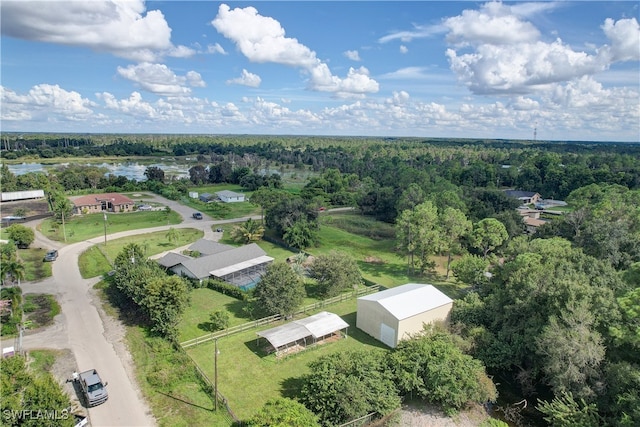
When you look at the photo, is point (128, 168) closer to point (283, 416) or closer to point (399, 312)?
point (399, 312)

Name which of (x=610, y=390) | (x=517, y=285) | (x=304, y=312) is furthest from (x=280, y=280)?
(x=610, y=390)

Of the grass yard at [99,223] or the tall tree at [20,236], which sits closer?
the tall tree at [20,236]

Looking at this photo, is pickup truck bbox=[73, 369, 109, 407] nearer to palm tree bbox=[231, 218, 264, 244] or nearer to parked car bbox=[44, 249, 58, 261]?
parked car bbox=[44, 249, 58, 261]

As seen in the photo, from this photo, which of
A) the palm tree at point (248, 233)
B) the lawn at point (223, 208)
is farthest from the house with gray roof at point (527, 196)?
the palm tree at point (248, 233)

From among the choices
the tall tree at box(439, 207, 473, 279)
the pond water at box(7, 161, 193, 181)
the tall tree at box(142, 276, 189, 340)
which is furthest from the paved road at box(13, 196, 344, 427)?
the pond water at box(7, 161, 193, 181)

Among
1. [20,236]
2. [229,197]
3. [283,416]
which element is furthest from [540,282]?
[229,197]

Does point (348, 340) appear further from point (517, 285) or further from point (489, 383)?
point (517, 285)

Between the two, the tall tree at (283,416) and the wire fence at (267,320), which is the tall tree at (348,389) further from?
the wire fence at (267,320)
